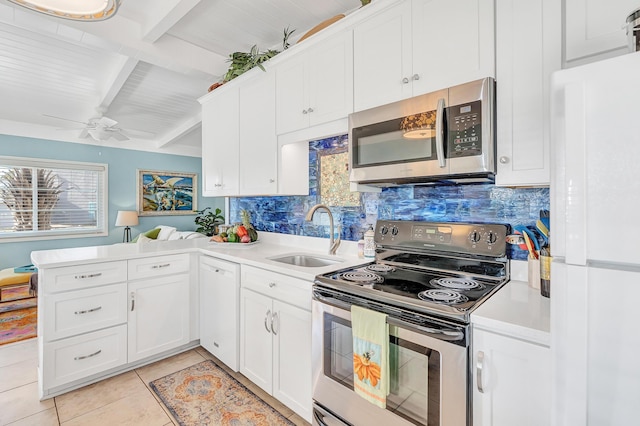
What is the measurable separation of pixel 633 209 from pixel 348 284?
102 cm

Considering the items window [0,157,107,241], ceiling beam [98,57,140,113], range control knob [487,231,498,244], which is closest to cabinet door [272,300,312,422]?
range control knob [487,231,498,244]

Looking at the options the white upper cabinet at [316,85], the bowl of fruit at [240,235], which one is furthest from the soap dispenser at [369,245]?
the bowl of fruit at [240,235]

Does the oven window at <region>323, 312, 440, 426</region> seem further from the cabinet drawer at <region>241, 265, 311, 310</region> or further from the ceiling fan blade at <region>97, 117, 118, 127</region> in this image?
the ceiling fan blade at <region>97, 117, 118, 127</region>

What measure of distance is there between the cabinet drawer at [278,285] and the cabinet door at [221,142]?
38.2 inches

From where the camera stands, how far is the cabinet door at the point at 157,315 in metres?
2.42

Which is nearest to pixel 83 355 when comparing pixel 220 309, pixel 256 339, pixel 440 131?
pixel 220 309

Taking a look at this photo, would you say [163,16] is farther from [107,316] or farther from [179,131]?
[179,131]

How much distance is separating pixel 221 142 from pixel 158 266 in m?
1.25

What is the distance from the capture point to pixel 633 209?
646 mm

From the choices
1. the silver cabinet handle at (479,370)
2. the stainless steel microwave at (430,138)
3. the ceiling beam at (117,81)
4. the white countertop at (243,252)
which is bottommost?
the silver cabinet handle at (479,370)

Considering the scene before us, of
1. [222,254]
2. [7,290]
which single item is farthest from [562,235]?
[7,290]

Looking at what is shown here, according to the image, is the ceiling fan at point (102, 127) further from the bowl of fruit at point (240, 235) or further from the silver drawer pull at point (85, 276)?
the silver drawer pull at point (85, 276)

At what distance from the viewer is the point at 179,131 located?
576 centimetres

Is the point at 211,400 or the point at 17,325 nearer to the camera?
the point at 211,400
